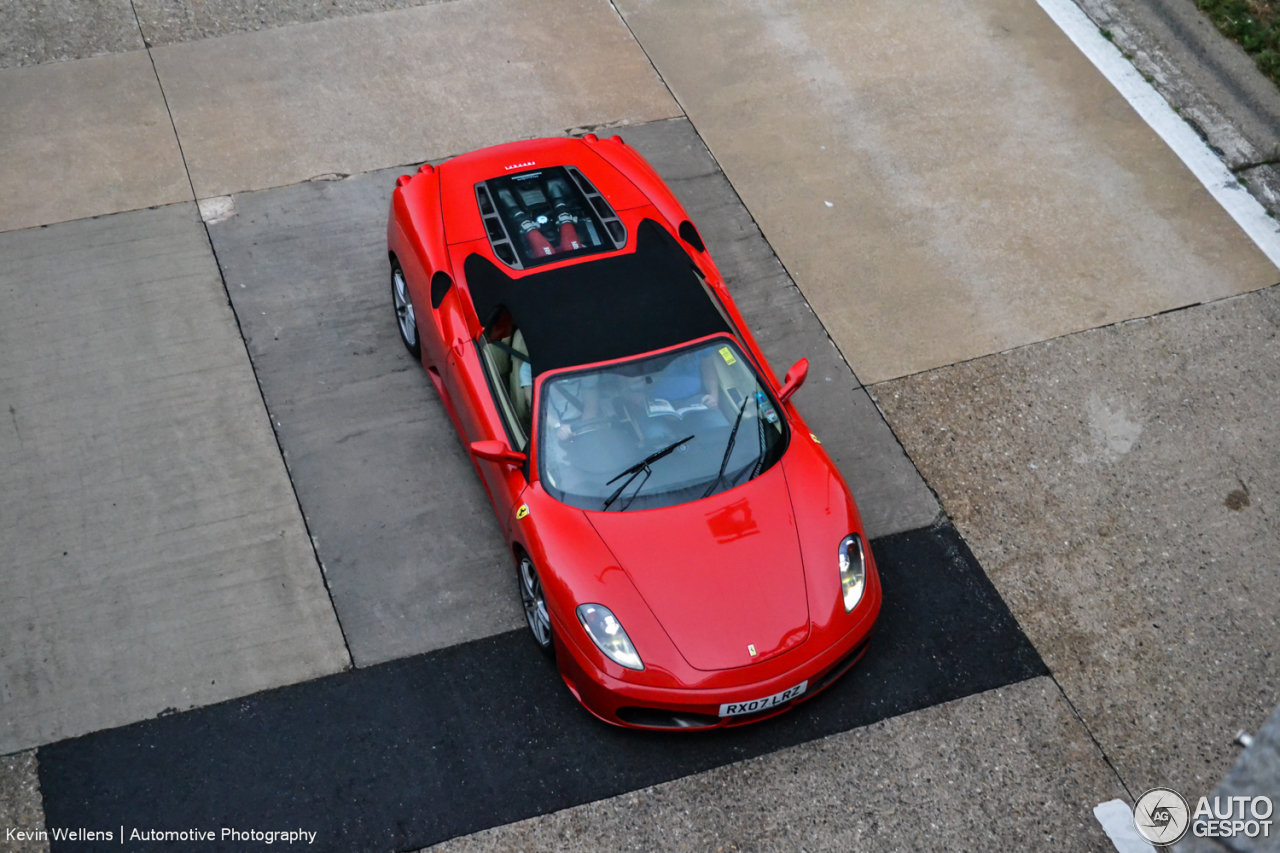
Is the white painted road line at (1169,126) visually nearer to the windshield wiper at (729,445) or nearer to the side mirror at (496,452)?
the windshield wiper at (729,445)

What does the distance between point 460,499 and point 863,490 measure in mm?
2400

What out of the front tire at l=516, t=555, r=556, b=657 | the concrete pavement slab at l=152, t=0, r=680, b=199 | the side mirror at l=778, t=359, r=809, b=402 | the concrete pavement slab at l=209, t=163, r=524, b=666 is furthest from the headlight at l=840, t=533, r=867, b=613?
the concrete pavement slab at l=152, t=0, r=680, b=199

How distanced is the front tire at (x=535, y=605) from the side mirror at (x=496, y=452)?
0.51m

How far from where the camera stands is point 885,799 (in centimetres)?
516

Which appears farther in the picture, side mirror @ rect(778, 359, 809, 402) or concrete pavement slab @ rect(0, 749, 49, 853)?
side mirror @ rect(778, 359, 809, 402)

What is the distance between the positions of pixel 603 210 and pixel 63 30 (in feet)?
19.1

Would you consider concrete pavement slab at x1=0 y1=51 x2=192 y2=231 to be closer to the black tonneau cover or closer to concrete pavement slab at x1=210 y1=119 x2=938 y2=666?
concrete pavement slab at x1=210 y1=119 x2=938 y2=666

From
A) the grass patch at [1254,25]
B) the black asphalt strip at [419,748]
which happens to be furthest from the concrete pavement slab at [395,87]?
the grass patch at [1254,25]

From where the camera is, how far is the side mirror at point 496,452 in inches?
207

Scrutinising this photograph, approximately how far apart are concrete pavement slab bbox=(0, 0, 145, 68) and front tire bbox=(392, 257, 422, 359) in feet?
13.3

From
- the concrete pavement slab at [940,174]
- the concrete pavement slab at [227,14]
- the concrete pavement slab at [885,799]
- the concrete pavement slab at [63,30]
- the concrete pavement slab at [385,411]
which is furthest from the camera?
the concrete pavement slab at [227,14]

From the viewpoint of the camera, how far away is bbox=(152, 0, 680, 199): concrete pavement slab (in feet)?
27.0

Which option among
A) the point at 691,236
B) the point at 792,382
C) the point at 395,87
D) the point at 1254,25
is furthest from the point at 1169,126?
the point at 395,87

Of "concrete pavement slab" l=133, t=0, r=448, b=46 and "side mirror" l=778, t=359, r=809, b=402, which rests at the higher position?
"side mirror" l=778, t=359, r=809, b=402
